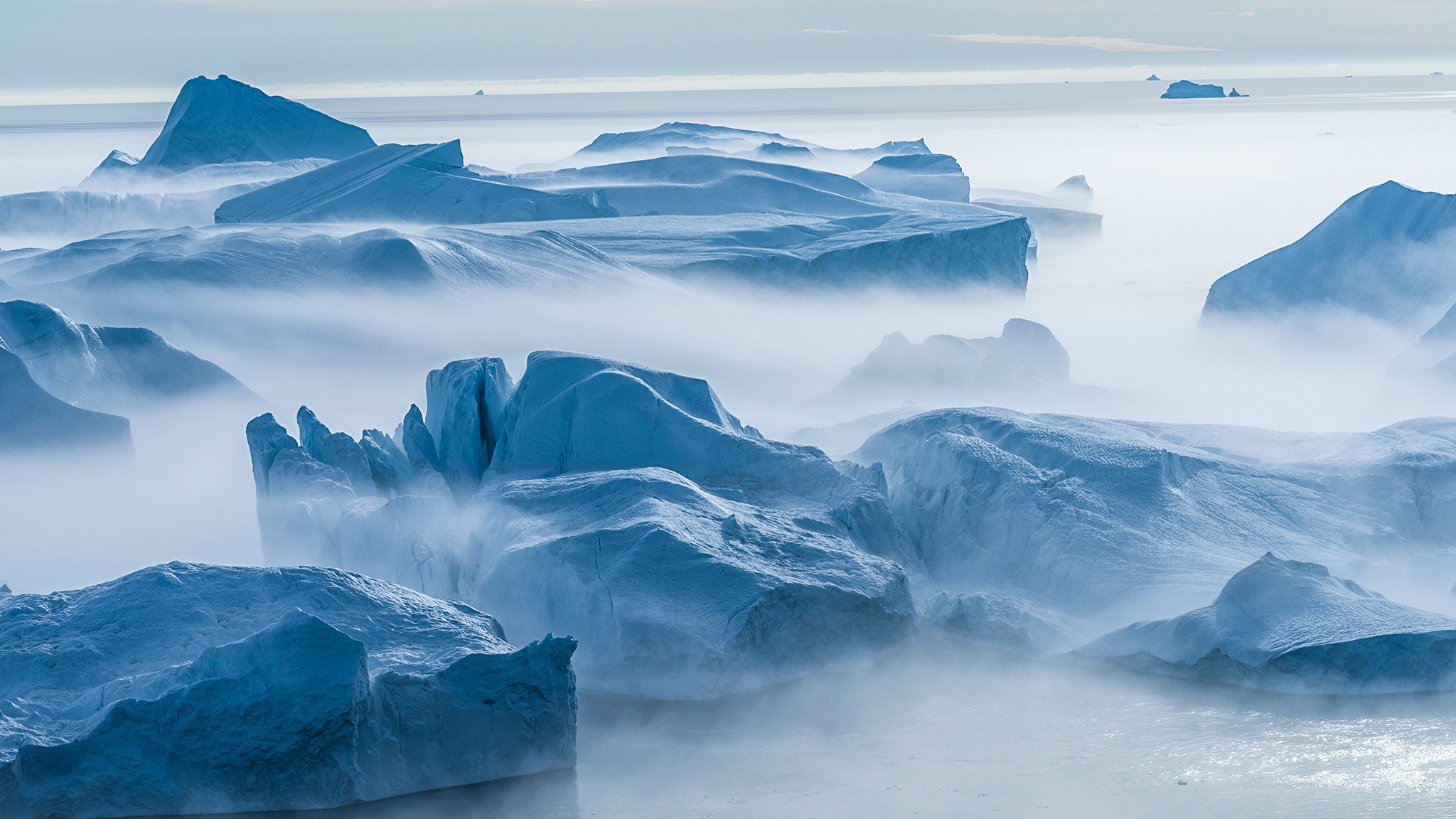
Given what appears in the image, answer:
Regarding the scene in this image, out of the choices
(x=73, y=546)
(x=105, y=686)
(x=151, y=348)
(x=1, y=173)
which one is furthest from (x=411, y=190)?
(x=1, y=173)

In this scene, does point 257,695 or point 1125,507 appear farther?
point 1125,507

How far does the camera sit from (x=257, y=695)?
455 centimetres

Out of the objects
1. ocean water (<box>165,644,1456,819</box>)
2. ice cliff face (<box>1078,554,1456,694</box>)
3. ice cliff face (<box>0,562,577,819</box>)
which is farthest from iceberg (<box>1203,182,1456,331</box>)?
ice cliff face (<box>0,562,577,819</box>)

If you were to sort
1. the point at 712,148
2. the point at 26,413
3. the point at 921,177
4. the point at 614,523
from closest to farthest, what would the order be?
the point at 614,523, the point at 26,413, the point at 921,177, the point at 712,148

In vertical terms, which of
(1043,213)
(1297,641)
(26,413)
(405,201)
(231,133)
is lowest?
(1297,641)

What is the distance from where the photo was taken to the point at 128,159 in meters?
25.4

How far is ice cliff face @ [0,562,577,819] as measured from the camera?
4543 mm

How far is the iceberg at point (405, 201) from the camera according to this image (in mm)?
16828

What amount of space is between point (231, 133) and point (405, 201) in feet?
30.9

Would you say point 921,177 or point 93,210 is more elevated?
point 921,177

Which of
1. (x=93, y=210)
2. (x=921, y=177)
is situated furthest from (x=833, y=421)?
(x=921, y=177)

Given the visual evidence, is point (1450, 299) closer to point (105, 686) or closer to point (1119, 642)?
point (1119, 642)

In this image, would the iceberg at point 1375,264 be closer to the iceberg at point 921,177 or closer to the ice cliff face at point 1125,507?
the ice cliff face at point 1125,507

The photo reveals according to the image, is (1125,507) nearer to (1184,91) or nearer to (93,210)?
(93,210)
